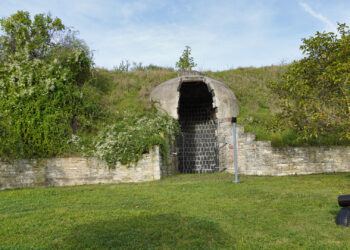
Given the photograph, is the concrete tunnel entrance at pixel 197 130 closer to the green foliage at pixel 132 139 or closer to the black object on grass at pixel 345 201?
the green foliage at pixel 132 139

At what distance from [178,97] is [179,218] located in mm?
10029

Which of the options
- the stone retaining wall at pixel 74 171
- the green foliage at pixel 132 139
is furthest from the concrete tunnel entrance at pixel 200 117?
the stone retaining wall at pixel 74 171

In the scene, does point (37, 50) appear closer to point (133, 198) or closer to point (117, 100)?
point (117, 100)

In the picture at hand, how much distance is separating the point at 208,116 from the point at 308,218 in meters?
12.3

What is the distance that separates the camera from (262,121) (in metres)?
15.3

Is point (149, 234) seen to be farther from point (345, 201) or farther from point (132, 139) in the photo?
point (132, 139)

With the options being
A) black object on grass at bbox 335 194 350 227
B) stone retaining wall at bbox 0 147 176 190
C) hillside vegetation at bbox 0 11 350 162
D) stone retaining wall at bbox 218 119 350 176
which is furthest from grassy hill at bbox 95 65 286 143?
black object on grass at bbox 335 194 350 227

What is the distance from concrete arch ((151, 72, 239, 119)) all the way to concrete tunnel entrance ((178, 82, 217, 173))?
21.2 inches

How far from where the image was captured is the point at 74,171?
11766 millimetres

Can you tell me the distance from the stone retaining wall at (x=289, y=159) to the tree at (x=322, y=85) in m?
1.56

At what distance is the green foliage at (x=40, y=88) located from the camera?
12.1 meters

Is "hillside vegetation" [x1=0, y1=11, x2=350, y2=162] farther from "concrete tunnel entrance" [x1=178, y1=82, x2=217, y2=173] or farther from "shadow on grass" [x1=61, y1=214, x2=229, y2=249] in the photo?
"shadow on grass" [x1=61, y1=214, x2=229, y2=249]

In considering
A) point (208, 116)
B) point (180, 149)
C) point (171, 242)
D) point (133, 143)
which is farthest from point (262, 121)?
point (171, 242)

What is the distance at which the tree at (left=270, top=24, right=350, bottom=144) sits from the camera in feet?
30.4
